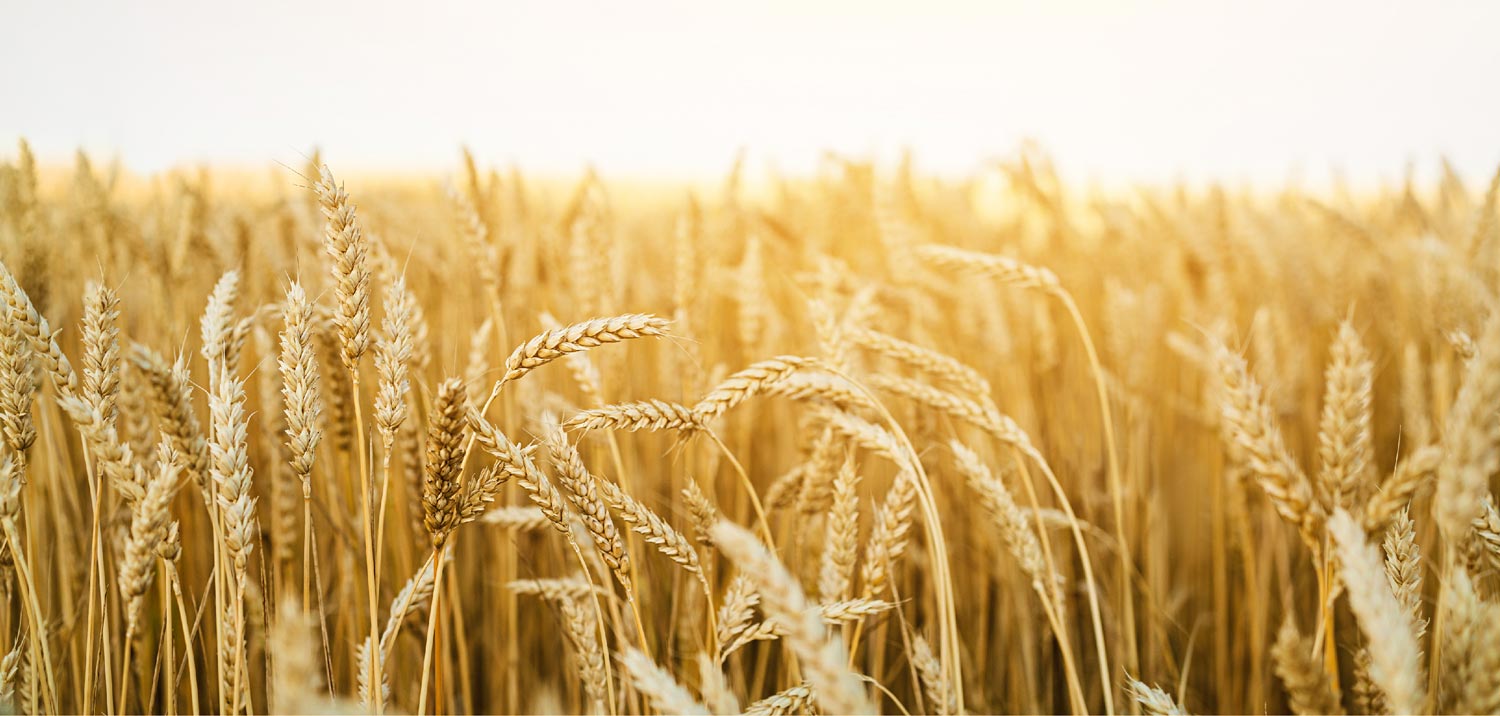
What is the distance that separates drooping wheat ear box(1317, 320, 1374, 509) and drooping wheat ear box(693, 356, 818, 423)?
0.59 m

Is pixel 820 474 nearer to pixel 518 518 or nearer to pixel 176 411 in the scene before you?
pixel 518 518

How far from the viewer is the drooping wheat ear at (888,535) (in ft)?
3.50

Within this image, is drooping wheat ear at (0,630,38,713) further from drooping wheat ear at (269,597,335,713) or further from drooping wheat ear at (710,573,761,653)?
drooping wheat ear at (710,573,761,653)

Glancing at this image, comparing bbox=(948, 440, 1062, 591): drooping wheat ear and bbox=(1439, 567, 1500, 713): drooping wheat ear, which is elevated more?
bbox=(948, 440, 1062, 591): drooping wheat ear

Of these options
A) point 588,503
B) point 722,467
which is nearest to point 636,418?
point 588,503

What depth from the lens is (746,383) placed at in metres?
1.03

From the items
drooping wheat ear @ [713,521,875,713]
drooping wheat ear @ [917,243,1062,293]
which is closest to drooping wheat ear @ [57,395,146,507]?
drooping wheat ear @ [713,521,875,713]

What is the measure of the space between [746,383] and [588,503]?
9.8 inches

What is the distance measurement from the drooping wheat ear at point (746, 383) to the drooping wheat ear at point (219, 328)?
1.85 ft

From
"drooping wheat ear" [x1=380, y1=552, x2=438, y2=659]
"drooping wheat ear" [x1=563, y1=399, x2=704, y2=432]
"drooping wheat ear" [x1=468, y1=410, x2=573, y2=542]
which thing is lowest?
"drooping wheat ear" [x1=380, y1=552, x2=438, y2=659]

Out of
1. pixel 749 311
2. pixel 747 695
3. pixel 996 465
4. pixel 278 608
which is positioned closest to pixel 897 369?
pixel 996 465

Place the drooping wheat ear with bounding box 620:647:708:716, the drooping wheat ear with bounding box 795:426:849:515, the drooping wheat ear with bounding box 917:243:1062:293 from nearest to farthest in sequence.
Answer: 1. the drooping wheat ear with bounding box 620:647:708:716
2. the drooping wheat ear with bounding box 795:426:849:515
3. the drooping wheat ear with bounding box 917:243:1062:293

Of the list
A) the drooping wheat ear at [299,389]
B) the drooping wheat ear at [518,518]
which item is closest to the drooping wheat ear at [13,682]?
the drooping wheat ear at [299,389]

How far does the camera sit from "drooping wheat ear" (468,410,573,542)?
0.88m
